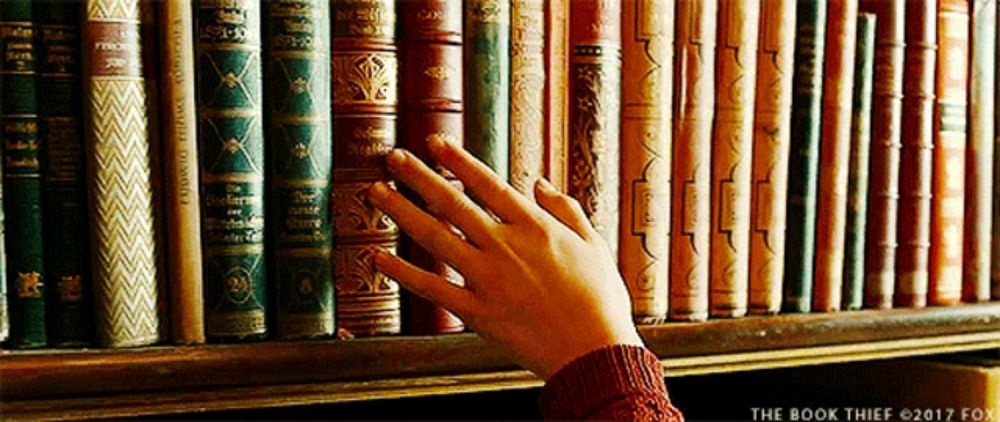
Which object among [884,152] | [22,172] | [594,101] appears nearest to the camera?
[22,172]

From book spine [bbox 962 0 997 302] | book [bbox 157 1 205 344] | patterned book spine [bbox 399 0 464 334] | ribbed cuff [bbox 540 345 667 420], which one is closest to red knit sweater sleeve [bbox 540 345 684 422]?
ribbed cuff [bbox 540 345 667 420]

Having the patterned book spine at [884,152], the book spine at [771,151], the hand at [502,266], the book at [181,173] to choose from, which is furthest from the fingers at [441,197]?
the patterned book spine at [884,152]

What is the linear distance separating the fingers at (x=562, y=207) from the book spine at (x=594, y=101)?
0.11ft

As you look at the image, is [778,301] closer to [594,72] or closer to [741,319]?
[741,319]

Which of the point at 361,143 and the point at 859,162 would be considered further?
the point at 859,162

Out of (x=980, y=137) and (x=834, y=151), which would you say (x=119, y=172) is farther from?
(x=980, y=137)

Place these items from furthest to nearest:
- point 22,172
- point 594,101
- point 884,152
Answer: point 884,152 < point 594,101 < point 22,172

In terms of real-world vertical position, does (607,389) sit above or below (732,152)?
below

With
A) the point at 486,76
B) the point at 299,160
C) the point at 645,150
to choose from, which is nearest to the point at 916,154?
the point at 645,150

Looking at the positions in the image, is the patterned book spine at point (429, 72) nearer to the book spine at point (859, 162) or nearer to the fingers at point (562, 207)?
the fingers at point (562, 207)

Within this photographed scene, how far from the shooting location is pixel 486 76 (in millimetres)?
669

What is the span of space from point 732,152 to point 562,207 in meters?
0.15

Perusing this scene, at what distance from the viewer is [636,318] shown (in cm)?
73

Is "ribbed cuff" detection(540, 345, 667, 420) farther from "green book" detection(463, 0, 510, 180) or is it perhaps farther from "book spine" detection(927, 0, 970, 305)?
"book spine" detection(927, 0, 970, 305)
